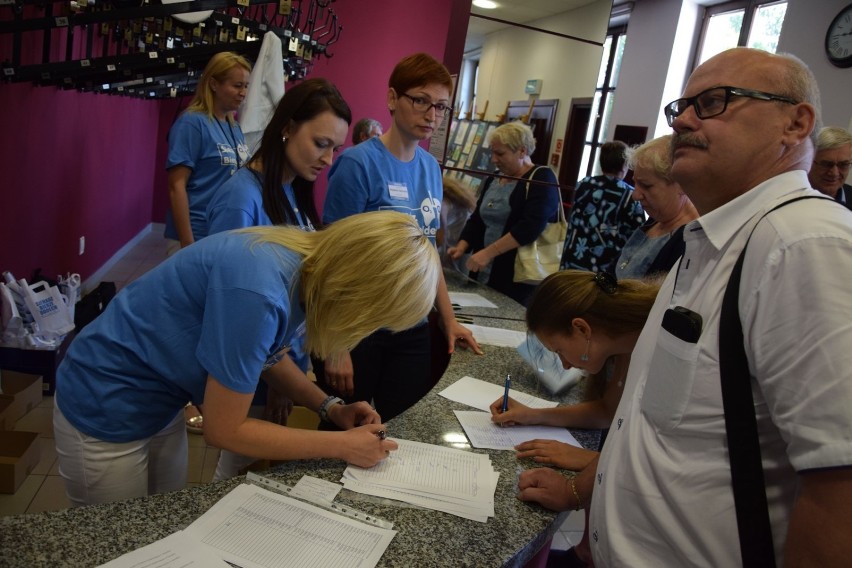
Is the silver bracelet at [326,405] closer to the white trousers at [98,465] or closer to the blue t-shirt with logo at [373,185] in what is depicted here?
the white trousers at [98,465]

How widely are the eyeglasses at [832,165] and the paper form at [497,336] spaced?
1.70 meters

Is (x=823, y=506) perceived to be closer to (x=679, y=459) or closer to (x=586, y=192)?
(x=679, y=459)

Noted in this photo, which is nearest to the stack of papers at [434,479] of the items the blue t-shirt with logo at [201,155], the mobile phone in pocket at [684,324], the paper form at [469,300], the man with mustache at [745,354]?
the man with mustache at [745,354]

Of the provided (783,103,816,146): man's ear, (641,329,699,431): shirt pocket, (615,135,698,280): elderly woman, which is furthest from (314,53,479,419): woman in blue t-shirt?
(783,103,816,146): man's ear

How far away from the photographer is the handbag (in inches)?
122

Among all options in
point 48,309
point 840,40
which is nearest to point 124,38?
point 48,309

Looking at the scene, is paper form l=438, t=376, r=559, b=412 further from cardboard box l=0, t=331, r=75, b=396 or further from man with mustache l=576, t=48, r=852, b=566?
cardboard box l=0, t=331, r=75, b=396

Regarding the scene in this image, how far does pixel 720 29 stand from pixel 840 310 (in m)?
6.79

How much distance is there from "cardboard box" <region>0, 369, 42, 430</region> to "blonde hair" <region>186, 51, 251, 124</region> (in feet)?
4.99

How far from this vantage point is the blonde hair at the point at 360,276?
1140mm

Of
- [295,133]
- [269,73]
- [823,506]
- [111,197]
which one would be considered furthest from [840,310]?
[111,197]

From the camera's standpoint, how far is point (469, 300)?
2.87 metres

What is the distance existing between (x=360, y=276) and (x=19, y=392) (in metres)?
2.55

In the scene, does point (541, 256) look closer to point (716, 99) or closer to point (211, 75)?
point (211, 75)
